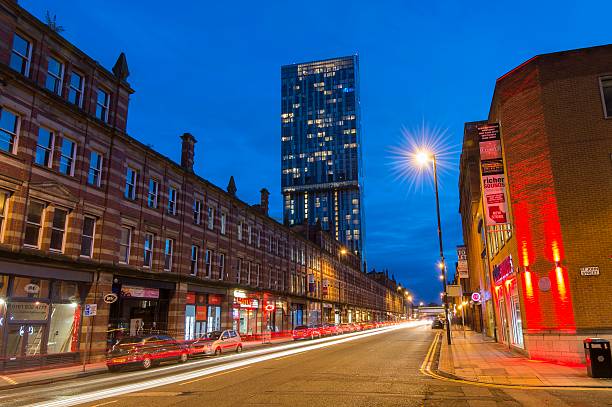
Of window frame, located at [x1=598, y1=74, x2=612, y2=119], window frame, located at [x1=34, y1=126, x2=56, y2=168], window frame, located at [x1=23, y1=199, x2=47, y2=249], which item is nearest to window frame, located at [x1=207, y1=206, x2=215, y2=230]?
window frame, located at [x1=34, y1=126, x2=56, y2=168]

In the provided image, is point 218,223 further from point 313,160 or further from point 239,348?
point 313,160

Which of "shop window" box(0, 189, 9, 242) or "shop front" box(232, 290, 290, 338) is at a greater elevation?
"shop window" box(0, 189, 9, 242)

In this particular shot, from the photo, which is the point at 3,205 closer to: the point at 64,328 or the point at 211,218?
the point at 64,328

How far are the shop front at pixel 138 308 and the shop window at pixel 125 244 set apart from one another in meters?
1.24

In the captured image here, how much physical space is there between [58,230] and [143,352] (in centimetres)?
755

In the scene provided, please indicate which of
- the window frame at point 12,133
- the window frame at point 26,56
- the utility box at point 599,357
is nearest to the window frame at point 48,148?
the window frame at point 12,133

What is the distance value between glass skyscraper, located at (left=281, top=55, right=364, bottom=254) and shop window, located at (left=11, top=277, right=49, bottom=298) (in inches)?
6129

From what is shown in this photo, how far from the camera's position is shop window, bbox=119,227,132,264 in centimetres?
2697

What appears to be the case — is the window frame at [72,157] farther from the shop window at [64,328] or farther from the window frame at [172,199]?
the window frame at [172,199]

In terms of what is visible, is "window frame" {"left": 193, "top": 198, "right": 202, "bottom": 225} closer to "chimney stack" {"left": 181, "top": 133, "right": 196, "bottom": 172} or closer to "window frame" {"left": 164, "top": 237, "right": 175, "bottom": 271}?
A: "chimney stack" {"left": 181, "top": 133, "right": 196, "bottom": 172}

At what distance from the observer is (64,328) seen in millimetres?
22453

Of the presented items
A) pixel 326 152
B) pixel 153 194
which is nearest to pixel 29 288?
pixel 153 194

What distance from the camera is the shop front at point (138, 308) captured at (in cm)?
2673

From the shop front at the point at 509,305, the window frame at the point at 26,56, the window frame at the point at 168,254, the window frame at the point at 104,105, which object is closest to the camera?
the window frame at the point at 26,56
